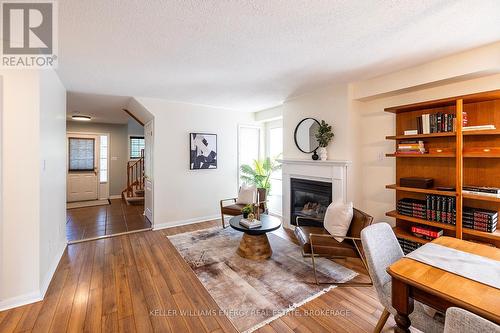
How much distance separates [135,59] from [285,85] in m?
2.01

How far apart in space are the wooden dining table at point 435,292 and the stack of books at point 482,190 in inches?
59.2

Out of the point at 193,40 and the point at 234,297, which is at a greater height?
the point at 193,40

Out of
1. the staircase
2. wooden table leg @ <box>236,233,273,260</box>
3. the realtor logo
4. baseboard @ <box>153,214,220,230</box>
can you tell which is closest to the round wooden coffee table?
wooden table leg @ <box>236,233,273,260</box>

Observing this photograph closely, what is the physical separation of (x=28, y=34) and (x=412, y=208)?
422 centimetres

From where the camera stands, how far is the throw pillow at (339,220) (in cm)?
263

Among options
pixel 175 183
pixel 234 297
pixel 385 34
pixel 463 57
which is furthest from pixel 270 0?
pixel 175 183

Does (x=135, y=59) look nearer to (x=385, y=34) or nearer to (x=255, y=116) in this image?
(x=385, y=34)

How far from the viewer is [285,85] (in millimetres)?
3447

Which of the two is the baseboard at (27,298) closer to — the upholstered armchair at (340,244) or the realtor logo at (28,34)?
the realtor logo at (28,34)

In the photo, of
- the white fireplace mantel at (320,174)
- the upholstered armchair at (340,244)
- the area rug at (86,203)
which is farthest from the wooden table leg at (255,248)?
the area rug at (86,203)

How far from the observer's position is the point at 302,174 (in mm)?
3994

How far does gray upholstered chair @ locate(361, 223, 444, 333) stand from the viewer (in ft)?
4.30

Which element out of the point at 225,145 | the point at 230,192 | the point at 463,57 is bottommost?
the point at 230,192

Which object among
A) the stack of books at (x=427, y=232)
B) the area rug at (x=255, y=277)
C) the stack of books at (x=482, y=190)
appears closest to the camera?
the area rug at (x=255, y=277)
